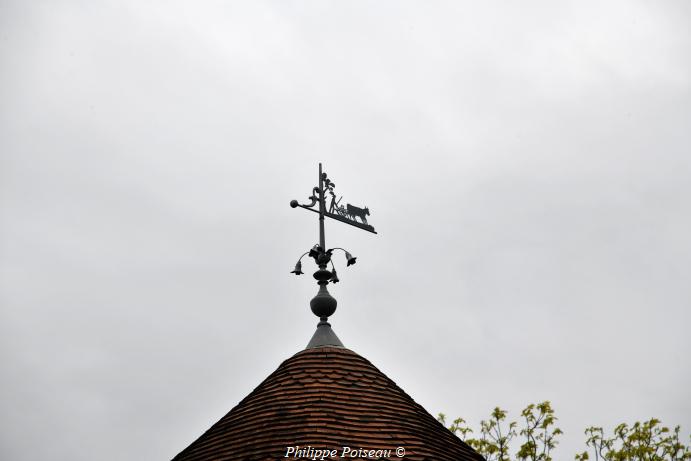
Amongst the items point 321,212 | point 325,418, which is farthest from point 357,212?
point 325,418

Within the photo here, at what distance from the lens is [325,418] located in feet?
28.5

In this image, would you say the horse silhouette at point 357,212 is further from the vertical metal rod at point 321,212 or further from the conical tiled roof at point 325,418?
the conical tiled roof at point 325,418

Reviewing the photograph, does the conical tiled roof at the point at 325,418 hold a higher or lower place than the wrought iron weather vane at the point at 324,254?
lower

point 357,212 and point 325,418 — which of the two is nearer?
point 325,418

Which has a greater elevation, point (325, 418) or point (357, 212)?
point (357, 212)

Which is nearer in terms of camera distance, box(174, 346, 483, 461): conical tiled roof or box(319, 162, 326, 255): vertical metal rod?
box(174, 346, 483, 461): conical tiled roof

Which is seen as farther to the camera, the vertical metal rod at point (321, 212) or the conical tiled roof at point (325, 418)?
the vertical metal rod at point (321, 212)

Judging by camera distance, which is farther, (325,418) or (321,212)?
(321,212)

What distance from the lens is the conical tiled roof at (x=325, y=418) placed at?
28.0 feet

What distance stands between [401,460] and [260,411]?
4.71ft

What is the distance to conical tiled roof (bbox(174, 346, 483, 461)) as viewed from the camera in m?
8.55

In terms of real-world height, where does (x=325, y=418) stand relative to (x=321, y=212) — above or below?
below

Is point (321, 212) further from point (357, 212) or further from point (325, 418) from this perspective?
point (325, 418)

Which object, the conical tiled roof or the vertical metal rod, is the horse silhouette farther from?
the conical tiled roof
